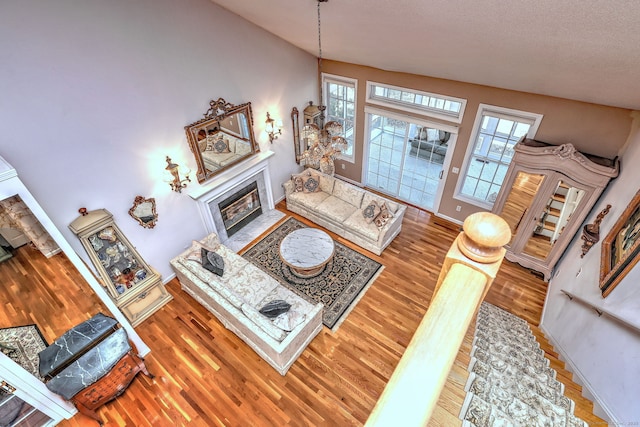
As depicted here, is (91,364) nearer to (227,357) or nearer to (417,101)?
(227,357)

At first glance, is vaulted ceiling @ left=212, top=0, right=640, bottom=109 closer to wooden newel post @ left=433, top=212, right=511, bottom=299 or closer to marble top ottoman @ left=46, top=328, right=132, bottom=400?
wooden newel post @ left=433, top=212, right=511, bottom=299

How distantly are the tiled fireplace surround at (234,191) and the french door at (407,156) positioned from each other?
7.58 feet

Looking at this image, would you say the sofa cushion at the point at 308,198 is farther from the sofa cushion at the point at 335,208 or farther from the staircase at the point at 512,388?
the staircase at the point at 512,388

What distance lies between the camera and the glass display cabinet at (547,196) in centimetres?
412

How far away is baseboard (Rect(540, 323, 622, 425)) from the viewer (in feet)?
8.17

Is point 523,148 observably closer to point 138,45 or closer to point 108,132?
point 138,45

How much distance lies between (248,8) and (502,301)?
5671 millimetres

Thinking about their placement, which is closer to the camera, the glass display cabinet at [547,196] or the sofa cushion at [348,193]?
the glass display cabinet at [547,196]

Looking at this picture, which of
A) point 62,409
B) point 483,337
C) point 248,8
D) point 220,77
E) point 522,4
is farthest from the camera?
point 220,77

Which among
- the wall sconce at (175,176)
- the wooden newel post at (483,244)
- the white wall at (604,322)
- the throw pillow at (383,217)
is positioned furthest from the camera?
the throw pillow at (383,217)

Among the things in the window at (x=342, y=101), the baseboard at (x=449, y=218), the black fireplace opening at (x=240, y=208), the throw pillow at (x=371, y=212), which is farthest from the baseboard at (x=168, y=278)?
the baseboard at (x=449, y=218)

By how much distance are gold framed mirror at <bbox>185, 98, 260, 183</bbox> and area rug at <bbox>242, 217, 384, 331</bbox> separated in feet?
5.51

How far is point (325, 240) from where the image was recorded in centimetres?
543

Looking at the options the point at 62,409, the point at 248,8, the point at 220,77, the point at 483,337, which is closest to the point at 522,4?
the point at 483,337
